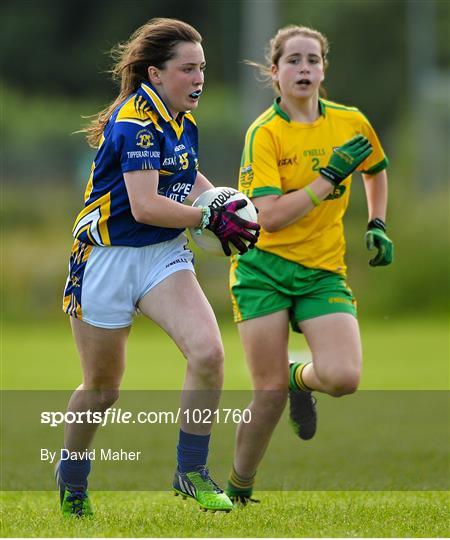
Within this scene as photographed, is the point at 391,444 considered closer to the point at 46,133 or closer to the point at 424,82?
the point at 46,133

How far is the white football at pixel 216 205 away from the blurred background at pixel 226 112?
7.97 meters

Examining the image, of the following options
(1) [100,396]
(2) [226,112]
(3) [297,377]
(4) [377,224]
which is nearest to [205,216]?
A: (1) [100,396]

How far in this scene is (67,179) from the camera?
2462 cm

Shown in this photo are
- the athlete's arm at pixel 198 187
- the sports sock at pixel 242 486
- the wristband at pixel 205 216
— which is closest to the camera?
the wristband at pixel 205 216

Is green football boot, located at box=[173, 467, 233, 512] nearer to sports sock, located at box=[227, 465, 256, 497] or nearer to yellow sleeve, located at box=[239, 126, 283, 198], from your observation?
sports sock, located at box=[227, 465, 256, 497]

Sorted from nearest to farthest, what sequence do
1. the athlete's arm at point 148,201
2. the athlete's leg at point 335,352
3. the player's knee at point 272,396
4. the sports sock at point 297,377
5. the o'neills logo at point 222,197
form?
the athlete's arm at point 148,201
the o'neills logo at point 222,197
the athlete's leg at point 335,352
the player's knee at point 272,396
the sports sock at point 297,377

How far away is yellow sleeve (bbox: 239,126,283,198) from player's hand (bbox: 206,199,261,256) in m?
0.68

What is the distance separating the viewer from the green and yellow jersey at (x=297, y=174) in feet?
20.1

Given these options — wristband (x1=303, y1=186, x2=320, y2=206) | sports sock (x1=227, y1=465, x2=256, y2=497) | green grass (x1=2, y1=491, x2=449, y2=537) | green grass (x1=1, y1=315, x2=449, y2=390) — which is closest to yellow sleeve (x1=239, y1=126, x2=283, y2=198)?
wristband (x1=303, y1=186, x2=320, y2=206)

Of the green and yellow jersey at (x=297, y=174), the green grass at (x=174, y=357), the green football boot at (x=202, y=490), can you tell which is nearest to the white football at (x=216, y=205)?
the green and yellow jersey at (x=297, y=174)

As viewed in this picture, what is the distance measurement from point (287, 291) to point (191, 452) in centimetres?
110

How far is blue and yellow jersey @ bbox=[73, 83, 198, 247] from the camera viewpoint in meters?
5.24

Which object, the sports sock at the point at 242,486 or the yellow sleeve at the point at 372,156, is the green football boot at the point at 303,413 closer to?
the sports sock at the point at 242,486

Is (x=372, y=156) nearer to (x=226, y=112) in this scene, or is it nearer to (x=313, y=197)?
(x=313, y=197)
